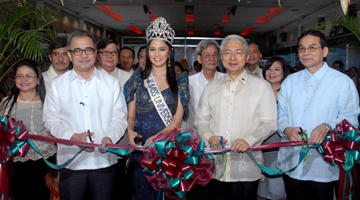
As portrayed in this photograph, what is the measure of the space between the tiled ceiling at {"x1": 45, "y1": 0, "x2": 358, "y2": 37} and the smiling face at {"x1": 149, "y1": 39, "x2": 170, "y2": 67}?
25.8 ft

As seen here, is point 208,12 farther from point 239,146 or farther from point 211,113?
point 239,146

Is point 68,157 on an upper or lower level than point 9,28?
lower

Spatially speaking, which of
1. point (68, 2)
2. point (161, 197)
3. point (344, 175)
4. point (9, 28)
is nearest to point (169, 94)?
point (161, 197)

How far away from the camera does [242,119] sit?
241 centimetres

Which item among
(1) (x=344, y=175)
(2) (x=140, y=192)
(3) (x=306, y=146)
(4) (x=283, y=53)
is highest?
(4) (x=283, y=53)

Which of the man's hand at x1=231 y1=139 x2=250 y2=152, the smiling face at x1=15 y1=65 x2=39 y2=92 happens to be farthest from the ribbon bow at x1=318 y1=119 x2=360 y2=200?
the smiling face at x1=15 y1=65 x2=39 y2=92

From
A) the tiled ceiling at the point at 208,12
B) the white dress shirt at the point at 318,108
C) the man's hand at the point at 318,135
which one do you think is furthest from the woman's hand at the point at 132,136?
the tiled ceiling at the point at 208,12

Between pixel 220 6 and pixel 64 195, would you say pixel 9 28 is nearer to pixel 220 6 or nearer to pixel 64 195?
pixel 64 195

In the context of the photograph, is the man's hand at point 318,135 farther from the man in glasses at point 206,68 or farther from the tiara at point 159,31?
the man in glasses at point 206,68

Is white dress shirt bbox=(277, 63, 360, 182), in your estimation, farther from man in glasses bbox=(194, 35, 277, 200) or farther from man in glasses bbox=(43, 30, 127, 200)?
man in glasses bbox=(43, 30, 127, 200)

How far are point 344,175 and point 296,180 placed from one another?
316mm

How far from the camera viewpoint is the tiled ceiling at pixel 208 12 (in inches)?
420

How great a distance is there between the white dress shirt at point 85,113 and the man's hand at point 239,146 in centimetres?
78

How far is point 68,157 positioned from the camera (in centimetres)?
245
